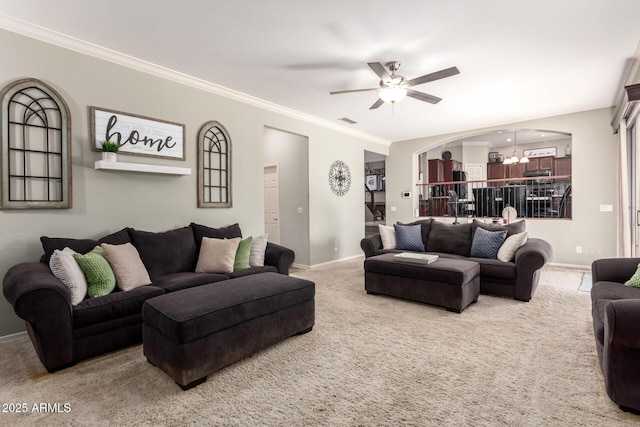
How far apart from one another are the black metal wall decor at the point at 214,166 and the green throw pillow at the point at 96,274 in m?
1.57

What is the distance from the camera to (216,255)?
11.8 ft

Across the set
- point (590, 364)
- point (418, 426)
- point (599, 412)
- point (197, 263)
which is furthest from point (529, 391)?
point (197, 263)

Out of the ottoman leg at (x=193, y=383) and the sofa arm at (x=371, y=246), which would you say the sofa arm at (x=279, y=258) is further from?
the ottoman leg at (x=193, y=383)

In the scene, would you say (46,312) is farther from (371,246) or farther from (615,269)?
(615,269)

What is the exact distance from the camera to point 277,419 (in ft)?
5.81

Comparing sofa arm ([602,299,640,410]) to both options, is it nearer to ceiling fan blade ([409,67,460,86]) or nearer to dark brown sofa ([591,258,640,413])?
dark brown sofa ([591,258,640,413])

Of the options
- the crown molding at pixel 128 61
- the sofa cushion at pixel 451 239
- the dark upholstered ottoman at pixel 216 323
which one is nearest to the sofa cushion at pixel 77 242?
the dark upholstered ottoman at pixel 216 323

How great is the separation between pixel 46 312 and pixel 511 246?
4.71 meters

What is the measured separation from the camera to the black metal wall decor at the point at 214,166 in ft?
13.7

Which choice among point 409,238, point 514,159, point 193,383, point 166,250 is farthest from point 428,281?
point 514,159

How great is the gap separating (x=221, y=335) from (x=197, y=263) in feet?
5.24

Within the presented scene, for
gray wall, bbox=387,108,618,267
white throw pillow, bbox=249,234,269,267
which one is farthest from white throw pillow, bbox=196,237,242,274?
gray wall, bbox=387,108,618,267

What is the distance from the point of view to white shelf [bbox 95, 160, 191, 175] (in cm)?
319

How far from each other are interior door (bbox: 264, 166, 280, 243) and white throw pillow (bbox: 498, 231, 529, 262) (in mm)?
3883
